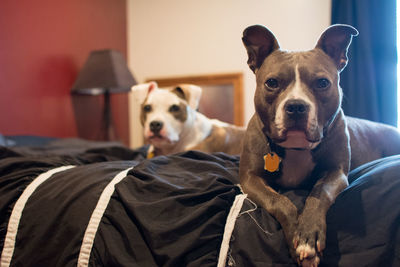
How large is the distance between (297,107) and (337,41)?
0.39 metres

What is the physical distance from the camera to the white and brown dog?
241cm

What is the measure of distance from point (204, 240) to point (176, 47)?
4.00 m

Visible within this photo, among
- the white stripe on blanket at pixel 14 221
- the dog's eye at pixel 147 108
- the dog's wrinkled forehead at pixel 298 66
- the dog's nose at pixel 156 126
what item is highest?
the dog's wrinkled forehead at pixel 298 66

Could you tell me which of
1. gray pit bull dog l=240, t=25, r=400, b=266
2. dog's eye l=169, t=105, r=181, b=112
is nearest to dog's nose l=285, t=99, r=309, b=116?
gray pit bull dog l=240, t=25, r=400, b=266

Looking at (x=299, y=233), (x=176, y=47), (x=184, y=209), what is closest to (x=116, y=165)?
(x=184, y=209)

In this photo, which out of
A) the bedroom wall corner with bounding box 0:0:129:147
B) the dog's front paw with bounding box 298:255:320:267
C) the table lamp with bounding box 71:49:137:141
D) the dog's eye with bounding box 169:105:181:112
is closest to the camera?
the dog's front paw with bounding box 298:255:320:267

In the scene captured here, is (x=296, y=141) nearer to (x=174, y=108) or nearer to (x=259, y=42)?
(x=259, y=42)

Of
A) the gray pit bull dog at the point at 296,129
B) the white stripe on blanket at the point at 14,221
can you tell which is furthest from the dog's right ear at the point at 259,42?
the white stripe on blanket at the point at 14,221

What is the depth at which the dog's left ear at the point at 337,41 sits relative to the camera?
137 centimetres

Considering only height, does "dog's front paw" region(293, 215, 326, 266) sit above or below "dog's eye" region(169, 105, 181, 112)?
below

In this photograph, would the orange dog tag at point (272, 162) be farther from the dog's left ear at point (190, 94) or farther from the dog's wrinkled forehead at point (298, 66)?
the dog's left ear at point (190, 94)

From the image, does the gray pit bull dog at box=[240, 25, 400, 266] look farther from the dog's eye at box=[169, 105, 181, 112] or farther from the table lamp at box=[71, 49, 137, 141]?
the table lamp at box=[71, 49, 137, 141]

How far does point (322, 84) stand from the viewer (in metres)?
1.28

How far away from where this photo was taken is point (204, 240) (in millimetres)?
1104
